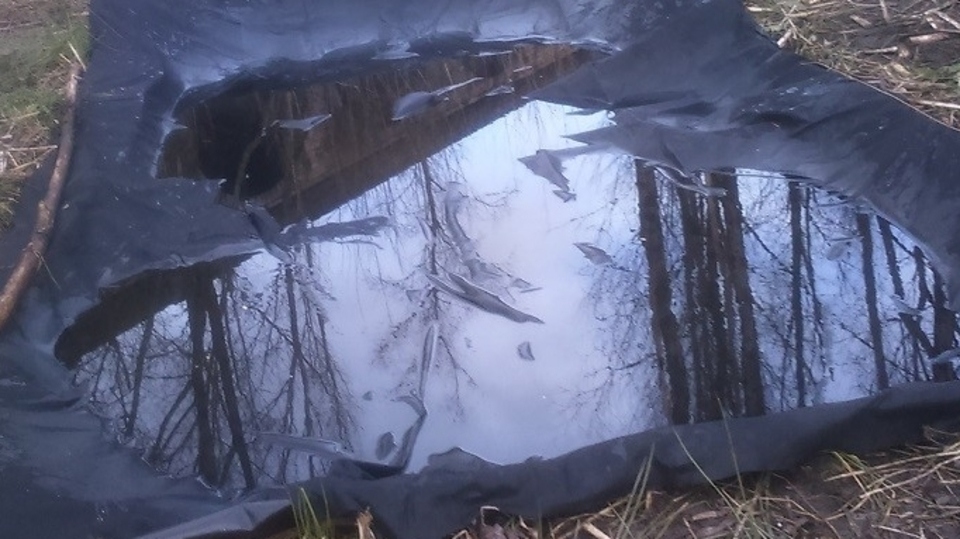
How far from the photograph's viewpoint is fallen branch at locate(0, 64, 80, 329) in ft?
9.62

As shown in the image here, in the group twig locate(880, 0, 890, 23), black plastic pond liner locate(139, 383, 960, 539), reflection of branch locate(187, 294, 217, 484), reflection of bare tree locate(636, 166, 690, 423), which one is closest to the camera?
black plastic pond liner locate(139, 383, 960, 539)

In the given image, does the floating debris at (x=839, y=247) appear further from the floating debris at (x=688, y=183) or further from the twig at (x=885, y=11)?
the twig at (x=885, y=11)

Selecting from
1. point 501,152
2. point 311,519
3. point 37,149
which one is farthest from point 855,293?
point 37,149

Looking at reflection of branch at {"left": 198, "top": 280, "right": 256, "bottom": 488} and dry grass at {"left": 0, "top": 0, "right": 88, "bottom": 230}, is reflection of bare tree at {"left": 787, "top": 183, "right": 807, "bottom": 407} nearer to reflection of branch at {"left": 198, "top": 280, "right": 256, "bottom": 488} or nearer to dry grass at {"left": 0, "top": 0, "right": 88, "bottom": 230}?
reflection of branch at {"left": 198, "top": 280, "right": 256, "bottom": 488}

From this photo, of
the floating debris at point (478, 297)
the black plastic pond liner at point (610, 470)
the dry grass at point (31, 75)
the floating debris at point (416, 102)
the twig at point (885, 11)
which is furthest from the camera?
the floating debris at point (416, 102)

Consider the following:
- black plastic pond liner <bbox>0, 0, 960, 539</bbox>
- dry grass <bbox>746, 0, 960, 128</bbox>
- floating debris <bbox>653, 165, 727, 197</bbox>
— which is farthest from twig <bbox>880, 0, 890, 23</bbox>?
floating debris <bbox>653, 165, 727, 197</bbox>

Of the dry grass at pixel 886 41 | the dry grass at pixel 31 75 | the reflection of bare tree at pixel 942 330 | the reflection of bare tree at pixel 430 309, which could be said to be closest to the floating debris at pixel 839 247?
the reflection of bare tree at pixel 942 330

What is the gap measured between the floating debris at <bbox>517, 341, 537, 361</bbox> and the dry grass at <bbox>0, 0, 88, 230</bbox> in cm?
174

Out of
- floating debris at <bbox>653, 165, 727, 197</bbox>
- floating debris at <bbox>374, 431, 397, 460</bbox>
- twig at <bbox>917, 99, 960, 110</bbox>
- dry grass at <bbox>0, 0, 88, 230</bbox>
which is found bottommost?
floating debris at <bbox>374, 431, 397, 460</bbox>

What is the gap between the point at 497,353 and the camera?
2.90 m

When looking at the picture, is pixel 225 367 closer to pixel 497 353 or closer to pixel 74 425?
pixel 74 425

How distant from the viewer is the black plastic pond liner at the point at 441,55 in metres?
2.20

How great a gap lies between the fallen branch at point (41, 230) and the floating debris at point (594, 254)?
165cm

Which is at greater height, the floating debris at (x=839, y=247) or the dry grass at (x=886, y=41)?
the dry grass at (x=886, y=41)
